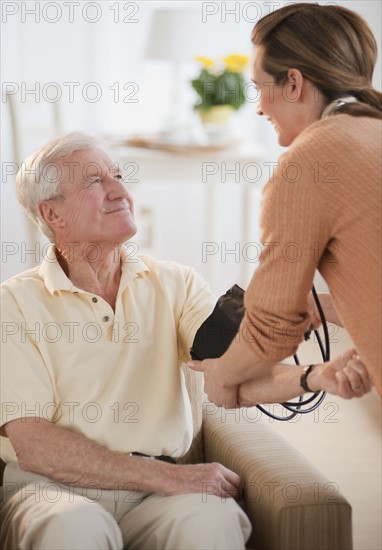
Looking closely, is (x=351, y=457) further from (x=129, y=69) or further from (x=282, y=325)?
(x=129, y=69)

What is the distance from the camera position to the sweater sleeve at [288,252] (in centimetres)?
147

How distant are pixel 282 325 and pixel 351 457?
1873 mm

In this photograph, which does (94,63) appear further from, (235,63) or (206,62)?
(235,63)

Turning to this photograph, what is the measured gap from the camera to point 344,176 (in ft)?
4.76

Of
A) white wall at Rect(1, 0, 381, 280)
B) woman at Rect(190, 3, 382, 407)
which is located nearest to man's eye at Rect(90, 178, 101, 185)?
woman at Rect(190, 3, 382, 407)

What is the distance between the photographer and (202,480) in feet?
6.03

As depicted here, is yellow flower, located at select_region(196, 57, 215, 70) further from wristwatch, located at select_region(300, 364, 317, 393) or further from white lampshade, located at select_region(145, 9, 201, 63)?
wristwatch, located at select_region(300, 364, 317, 393)

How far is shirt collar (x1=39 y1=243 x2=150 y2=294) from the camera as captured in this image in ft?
6.49

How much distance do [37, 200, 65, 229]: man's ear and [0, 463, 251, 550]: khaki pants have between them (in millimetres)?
544

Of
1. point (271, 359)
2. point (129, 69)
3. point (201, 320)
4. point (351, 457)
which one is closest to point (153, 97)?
point (129, 69)

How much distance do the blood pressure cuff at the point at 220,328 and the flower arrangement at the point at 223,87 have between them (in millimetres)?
2739

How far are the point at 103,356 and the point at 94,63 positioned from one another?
3571 millimetres

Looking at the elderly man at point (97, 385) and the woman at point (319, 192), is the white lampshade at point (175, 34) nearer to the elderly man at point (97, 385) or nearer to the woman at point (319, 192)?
the elderly man at point (97, 385)

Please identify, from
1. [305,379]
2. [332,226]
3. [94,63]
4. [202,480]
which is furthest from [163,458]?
[94,63]
